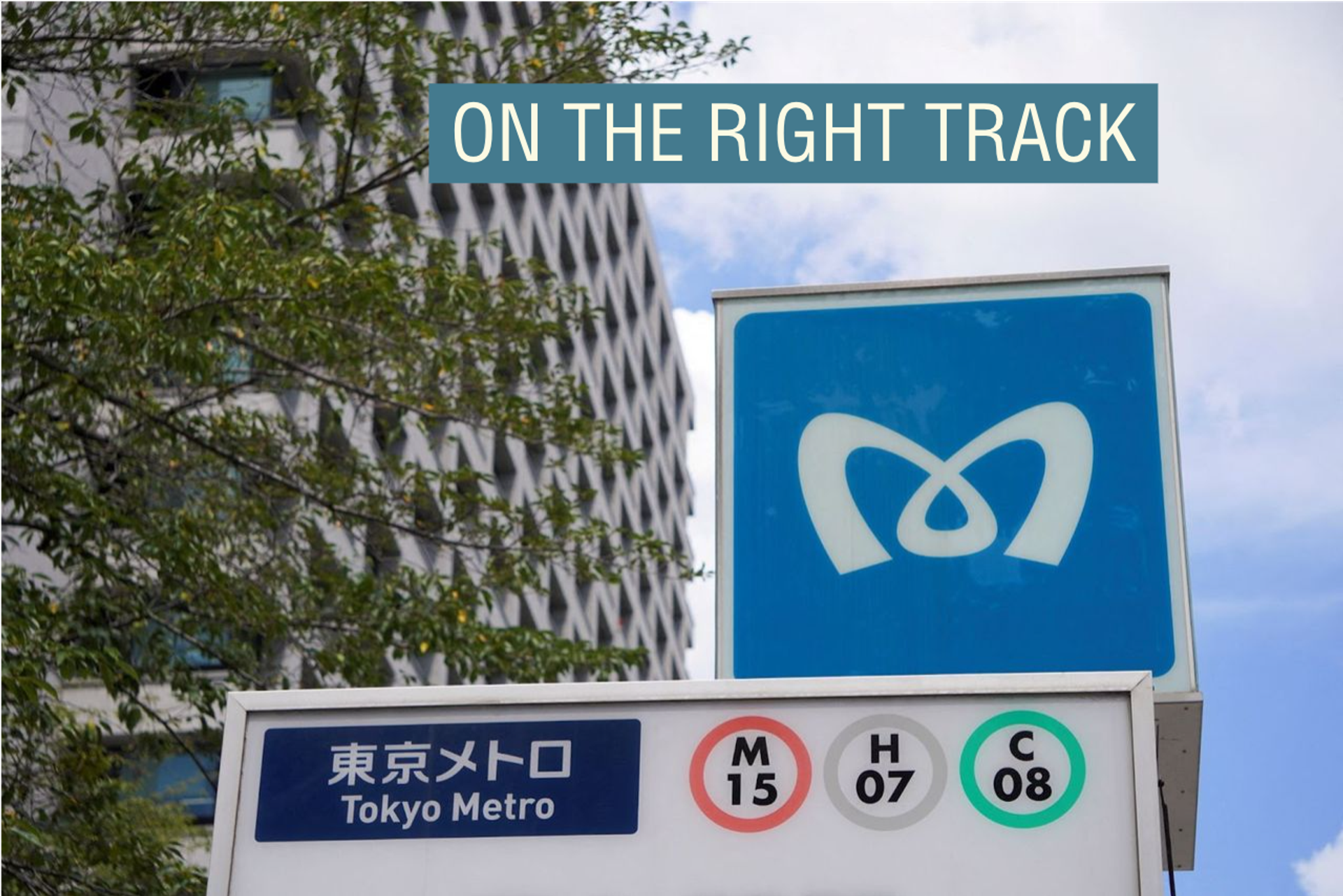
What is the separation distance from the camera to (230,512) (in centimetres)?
1190

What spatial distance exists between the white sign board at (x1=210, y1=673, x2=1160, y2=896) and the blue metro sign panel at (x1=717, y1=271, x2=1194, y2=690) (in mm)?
881

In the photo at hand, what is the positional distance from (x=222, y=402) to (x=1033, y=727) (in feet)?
33.2

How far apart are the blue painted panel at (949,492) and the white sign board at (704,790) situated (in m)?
0.88

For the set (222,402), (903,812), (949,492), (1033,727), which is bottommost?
(903,812)

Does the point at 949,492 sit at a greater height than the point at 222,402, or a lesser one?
lesser

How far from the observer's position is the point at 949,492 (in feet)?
10.3

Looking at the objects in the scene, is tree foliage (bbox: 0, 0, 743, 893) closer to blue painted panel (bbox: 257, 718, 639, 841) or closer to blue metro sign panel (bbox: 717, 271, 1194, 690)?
blue metro sign panel (bbox: 717, 271, 1194, 690)

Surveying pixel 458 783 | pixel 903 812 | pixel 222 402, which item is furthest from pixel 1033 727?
pixel 222 402

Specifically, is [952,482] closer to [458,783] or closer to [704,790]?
[704,790]

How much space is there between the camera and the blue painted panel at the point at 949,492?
3006mm

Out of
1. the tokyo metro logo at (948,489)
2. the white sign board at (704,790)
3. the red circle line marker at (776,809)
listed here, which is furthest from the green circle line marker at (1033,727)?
→ the tokyo metro logo at (948,489)

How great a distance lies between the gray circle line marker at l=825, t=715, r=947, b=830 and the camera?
2035 millimetres

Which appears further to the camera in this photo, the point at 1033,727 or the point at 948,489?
the point at 948,489

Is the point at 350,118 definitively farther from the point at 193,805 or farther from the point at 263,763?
the point at 193,805
